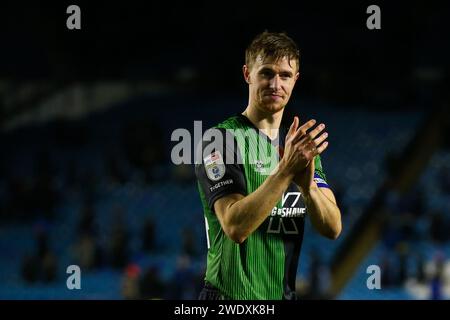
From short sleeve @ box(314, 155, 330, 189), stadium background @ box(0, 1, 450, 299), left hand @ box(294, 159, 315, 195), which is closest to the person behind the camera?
left hand @ box(294, 159, 315, 195)

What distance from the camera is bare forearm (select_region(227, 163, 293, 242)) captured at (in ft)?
10.0

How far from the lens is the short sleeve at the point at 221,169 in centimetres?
333

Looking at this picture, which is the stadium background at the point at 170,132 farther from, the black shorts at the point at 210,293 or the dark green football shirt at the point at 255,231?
the dark green football shirt at the point at 255,231

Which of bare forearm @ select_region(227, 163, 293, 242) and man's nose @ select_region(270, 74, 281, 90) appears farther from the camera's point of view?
man's nose @ select_region(270, 74, 281, 90)

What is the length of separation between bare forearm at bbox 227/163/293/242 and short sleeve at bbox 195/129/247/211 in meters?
0.17

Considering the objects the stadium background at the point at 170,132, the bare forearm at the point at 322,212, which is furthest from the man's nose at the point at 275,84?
the stadium background at the point at 170,132

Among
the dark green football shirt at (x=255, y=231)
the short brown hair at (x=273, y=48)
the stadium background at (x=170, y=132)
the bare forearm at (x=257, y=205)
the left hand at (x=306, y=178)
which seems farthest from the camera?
the stadium background at (x=170, y=132)

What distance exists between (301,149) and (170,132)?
11859mm

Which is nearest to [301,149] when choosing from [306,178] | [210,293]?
[306,178]

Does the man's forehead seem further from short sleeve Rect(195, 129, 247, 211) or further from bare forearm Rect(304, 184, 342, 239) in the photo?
bare forearm Rect(304, 184, 342, 239)

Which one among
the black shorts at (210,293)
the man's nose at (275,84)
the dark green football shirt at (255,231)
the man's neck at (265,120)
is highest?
the man's nose at (275,84)

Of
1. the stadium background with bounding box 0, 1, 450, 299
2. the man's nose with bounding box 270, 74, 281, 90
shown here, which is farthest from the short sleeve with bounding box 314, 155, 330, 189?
→ the stadium background with bounding box 0, 1, 450, 299

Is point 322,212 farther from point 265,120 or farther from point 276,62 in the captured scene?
point 276,62

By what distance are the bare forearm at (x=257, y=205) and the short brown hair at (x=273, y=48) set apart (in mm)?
464
